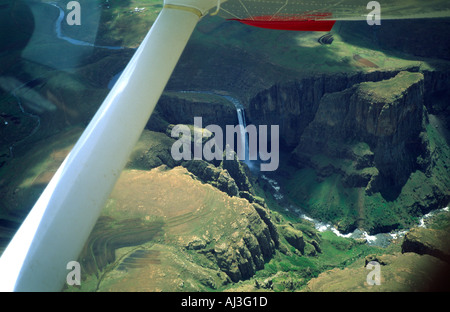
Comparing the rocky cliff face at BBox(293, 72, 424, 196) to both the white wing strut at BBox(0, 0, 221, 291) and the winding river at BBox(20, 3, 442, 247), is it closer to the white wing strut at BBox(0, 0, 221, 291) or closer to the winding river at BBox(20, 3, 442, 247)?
the winding river at BBox(20, 3, 442, 247)

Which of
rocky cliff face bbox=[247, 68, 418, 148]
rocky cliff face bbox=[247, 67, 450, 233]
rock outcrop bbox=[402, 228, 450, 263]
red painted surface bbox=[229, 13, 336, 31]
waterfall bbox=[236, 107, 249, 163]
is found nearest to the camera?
red painted surface bbox=[229, 13, 336, 31]

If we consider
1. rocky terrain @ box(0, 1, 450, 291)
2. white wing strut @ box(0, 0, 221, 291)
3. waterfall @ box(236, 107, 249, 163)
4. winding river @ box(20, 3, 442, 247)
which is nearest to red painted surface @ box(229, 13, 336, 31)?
white wing strut @ box(0, 0, 221, 291)

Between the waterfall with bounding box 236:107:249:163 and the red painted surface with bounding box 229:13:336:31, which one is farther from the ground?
the waterfall with bounding box 236:107:249:163

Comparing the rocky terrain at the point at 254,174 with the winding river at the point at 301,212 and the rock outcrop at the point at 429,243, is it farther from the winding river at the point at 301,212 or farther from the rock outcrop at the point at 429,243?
the winding river at the point at 301,212

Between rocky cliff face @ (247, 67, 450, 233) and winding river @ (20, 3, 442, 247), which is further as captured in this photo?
rocky cliff face @ (247, 67, 450, 233)

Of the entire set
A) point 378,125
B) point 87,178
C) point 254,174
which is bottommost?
point 87,178

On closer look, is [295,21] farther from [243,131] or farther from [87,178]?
[243,131]

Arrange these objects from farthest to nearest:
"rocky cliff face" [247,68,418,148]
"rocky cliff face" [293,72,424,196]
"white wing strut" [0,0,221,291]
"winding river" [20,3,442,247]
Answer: "rocky cliff face" [247,68,418,148] → "rocky cliff face" [293,72,424,196] → "winding river" [20,3,442,247] → "white wing strut" [0,0,221,291]

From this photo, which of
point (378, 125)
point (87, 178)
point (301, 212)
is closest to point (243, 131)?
point (301, 212)
